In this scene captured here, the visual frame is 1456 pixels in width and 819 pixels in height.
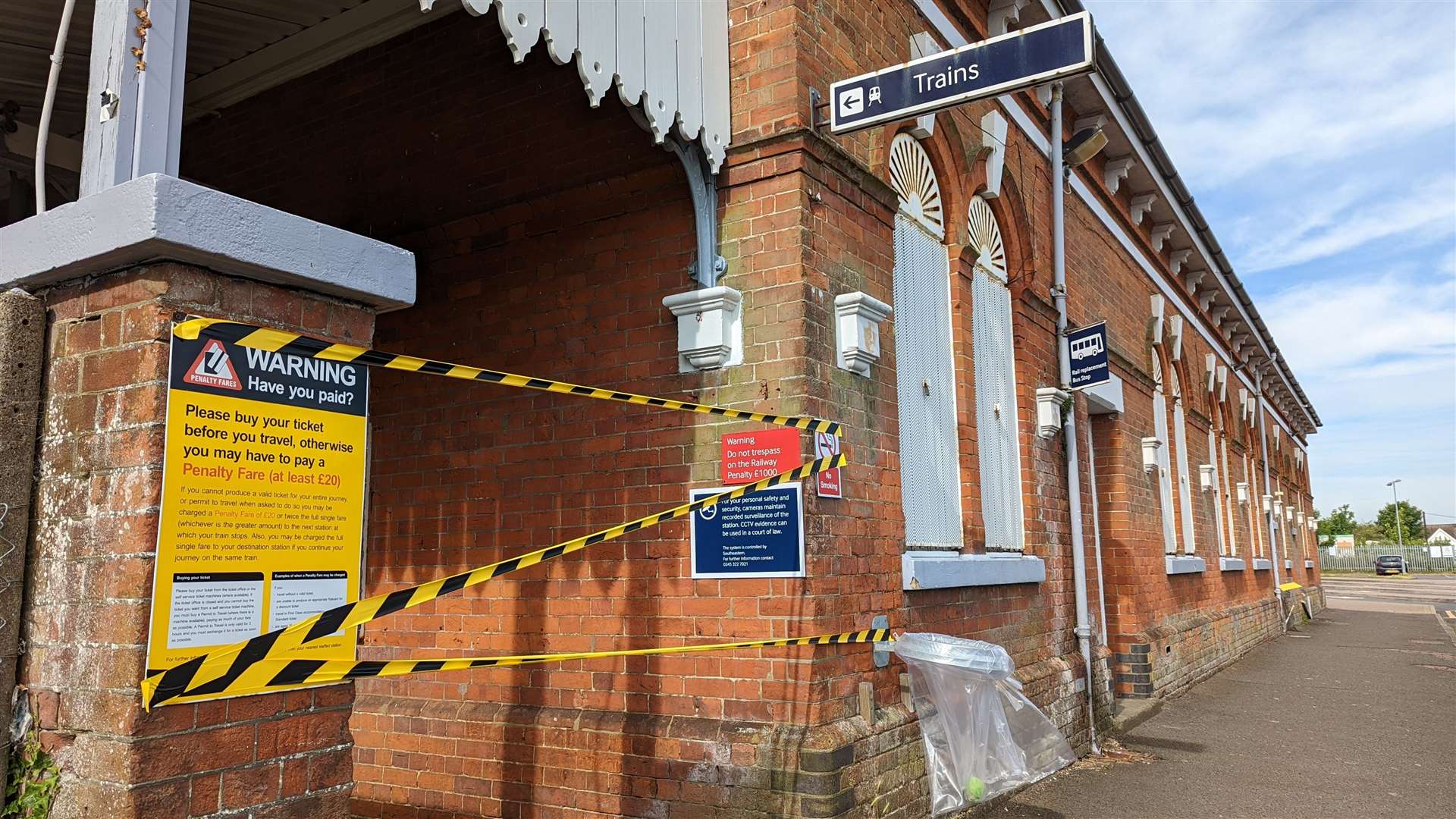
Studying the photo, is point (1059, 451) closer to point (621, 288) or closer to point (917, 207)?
point (917, 207)

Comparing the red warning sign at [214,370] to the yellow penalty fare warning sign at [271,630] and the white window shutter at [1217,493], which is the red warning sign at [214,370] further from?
the white window shutter at [1217,493]

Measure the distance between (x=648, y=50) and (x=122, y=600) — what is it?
3.53 meters

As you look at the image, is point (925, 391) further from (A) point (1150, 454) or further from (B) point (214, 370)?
(A) point (1150, 454)

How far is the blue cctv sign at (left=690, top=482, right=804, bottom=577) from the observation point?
520 centimetres

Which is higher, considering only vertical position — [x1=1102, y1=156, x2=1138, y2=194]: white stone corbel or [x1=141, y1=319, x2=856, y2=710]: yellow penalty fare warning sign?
[x1=1102, y1=156, x2=1138, y2=194]: white stone corbel

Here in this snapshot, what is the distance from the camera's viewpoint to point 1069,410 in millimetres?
9156

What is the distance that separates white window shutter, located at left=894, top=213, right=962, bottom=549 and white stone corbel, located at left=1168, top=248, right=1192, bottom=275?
966 cm

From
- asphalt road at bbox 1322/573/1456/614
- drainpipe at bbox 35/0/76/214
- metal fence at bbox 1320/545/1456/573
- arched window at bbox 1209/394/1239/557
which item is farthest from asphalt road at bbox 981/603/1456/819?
metal fence at bbox 1320/545/1456/573

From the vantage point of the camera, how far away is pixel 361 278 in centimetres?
314

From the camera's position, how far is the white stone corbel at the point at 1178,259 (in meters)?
15.8

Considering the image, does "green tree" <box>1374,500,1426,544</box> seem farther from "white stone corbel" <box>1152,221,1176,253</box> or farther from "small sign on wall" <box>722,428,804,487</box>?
"small sign on wall" <box>722,428,804,487</box>

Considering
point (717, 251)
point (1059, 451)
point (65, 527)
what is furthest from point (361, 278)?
point (1059, 451)

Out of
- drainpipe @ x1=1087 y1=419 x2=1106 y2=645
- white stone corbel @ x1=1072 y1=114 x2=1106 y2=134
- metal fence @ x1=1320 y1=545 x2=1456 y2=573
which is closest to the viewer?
drainpipe @ x1=1087 y1=419 x2=1106 y2=645


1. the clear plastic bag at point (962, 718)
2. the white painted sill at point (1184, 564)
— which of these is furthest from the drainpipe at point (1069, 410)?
the white painted sill at point (1184, 564)
